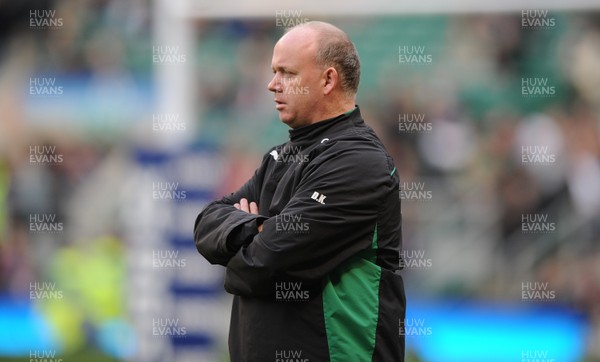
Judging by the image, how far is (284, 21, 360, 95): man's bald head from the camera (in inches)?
120

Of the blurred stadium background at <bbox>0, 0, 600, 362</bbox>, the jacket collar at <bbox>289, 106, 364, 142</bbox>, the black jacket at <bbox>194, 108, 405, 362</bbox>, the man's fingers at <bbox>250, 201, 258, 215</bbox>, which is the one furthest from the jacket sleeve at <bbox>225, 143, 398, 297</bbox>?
the blurred stadium background at <bbox>0, 0, 600, 362</bbox>

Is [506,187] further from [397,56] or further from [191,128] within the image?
[191,128]

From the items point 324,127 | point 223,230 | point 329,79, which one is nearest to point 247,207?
point 223,230

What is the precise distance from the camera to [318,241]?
2799 mm

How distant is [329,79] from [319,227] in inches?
21.3

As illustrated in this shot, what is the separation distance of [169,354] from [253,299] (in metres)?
2.89

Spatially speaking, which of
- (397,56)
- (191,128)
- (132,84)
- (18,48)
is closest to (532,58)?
(397,56)

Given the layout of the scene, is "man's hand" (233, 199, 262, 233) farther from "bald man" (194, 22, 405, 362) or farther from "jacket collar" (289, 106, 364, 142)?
"jacket collar" (289, 106, 364, 142)

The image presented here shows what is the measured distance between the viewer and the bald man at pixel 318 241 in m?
2.81

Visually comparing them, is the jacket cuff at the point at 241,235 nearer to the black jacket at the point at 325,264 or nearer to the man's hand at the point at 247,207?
the black jacket at the point at 325,264

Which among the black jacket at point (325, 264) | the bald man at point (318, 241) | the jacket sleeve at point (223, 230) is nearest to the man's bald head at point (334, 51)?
the bald man at point (318, 241)

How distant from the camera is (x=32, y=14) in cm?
879

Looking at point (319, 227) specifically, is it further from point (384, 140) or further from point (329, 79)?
point (384, 140)

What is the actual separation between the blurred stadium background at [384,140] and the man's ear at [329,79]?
3.61 metres
